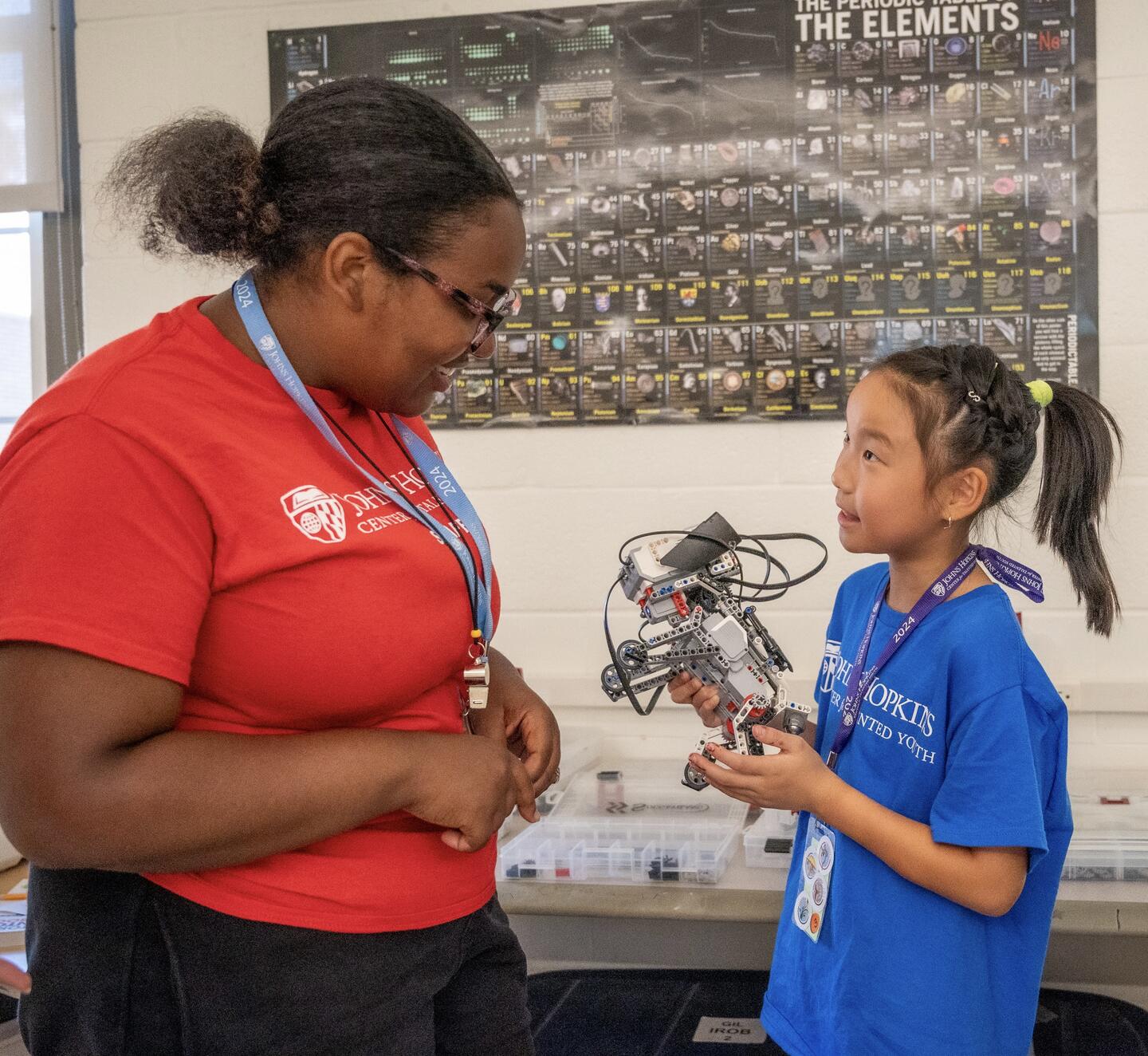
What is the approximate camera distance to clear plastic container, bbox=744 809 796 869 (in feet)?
6.19

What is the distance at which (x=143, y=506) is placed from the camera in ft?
2.70

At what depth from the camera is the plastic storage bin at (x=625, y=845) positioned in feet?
6.13

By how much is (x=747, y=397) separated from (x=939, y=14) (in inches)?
34.1

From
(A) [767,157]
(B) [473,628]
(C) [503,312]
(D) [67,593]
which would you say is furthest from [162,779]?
(A) [767,157]

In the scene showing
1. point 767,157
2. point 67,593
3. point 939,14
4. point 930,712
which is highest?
point 939,14

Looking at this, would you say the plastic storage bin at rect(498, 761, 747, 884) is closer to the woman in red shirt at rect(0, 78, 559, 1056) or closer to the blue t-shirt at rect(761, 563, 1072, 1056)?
the blue t-shirt at rect(761, 563, 1072, 1056)

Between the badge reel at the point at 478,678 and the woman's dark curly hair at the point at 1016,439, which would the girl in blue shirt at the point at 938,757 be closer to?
the woman's dark curly hair at the point at 1016,439

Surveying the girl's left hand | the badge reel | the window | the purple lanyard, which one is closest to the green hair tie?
the purple lanyard

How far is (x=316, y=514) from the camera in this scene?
3.02ft

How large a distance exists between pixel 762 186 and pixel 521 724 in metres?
1.55

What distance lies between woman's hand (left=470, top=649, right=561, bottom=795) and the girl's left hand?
0.78 ft

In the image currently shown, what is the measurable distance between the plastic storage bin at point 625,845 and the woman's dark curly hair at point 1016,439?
77cm

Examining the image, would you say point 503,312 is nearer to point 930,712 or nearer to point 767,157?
point 930,712

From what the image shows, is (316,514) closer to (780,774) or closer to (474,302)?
(474,302)
